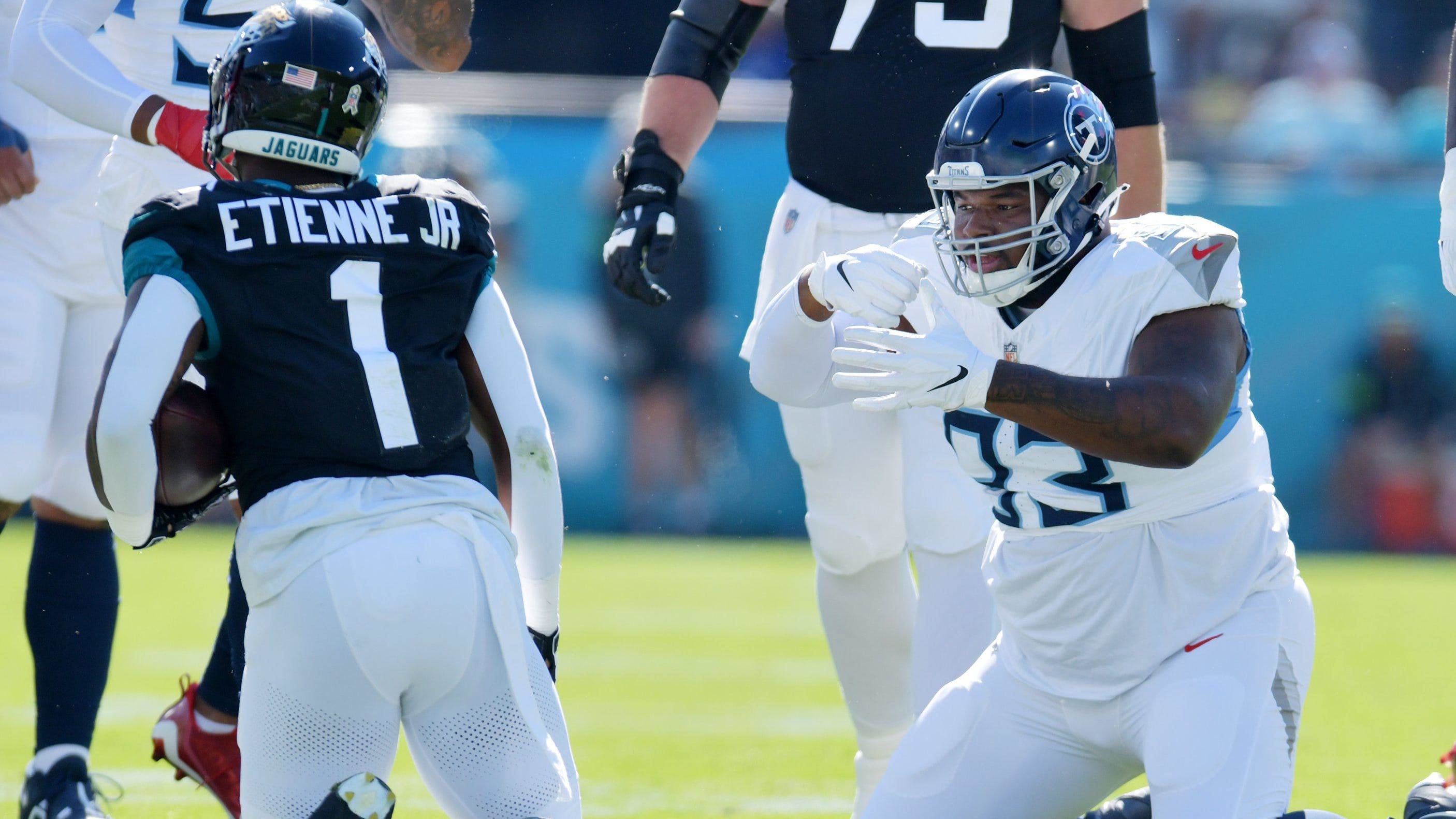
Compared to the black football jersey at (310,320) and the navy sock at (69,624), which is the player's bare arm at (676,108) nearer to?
the black football jersey at (310,320)

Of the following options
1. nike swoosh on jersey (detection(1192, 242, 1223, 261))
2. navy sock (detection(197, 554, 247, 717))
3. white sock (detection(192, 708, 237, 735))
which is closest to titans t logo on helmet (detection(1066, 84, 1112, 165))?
nike swoosh on jersey (detection(1192, 242, 1223, 261))

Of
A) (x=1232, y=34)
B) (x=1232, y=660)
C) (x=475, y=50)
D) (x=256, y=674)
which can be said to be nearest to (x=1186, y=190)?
(x=1232, y=34)

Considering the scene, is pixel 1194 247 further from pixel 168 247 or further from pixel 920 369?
pixel 168 247

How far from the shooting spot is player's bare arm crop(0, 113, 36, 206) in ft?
11.1

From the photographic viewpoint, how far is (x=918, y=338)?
2238 millimetres

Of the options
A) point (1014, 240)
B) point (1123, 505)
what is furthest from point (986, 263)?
point (1123, 505)

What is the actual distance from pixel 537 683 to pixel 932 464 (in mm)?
1033

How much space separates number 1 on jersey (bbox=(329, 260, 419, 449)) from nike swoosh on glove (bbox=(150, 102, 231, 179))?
82 cm

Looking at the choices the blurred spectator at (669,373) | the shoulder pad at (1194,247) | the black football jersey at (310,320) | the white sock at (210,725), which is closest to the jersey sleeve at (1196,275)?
the shoulder pad at (1194,247)

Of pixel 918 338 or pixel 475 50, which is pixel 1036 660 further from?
pixel 475 50

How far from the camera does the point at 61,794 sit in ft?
10.4

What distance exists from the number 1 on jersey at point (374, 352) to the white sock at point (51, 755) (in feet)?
4.48

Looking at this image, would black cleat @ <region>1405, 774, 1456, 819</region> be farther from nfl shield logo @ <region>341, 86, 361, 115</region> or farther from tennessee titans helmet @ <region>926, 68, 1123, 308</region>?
nfl shield logo @ <region>341, 86, 361, 115</region>

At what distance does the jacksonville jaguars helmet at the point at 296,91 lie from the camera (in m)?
2.36
